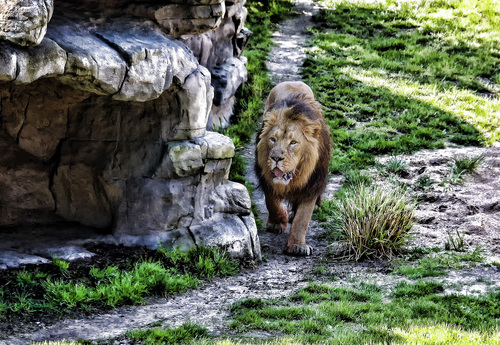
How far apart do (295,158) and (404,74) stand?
295 inches

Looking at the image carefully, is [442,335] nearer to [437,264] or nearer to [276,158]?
[437,264]

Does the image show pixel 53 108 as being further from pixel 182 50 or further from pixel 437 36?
pixel 437 36

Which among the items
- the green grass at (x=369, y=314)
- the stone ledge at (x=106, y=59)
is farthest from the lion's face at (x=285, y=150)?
the green grass at (x=369, y=314)

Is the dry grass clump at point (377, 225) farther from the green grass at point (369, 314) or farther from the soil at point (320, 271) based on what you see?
the green grass at point (369, 314)

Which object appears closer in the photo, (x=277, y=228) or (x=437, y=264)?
(x=437, y=264)

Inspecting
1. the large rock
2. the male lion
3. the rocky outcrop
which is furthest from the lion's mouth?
the large rock

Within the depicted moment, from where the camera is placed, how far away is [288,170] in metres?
7.99

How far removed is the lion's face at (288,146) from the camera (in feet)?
26.1

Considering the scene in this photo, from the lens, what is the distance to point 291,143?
8016 millimetres

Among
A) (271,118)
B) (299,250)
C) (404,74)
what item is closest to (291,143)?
(271,118)

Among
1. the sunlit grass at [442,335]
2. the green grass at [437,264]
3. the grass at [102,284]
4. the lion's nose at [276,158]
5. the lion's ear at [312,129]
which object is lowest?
the grass at [102,284]

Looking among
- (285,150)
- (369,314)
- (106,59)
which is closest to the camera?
(369,314)

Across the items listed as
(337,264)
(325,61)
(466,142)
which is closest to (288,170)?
(337,264)

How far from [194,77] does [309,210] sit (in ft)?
7.78
